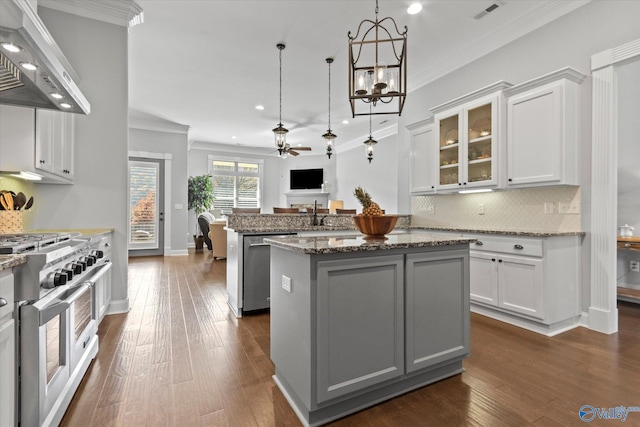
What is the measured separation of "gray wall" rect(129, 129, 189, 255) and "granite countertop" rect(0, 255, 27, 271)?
6.72 m

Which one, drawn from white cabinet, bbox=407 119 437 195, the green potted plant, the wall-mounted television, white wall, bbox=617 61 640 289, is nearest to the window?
the green potted plant

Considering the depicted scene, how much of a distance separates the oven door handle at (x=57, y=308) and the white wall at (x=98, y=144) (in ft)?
5.73

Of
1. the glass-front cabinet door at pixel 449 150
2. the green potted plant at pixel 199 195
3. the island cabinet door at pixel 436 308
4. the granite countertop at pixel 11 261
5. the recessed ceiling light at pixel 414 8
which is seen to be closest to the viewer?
the granite countertop at pixel 11 261

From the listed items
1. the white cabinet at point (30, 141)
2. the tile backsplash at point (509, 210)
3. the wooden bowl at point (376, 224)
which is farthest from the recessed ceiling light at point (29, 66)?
the tile backsplash at point (509, 210)

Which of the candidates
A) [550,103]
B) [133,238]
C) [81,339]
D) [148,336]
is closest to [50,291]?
[81,339]

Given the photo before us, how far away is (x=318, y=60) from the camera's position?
14.1 ft

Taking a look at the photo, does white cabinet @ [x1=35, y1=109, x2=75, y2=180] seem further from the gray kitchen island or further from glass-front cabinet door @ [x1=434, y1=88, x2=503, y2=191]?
glass-front cabinet door @ [x1=434, y1=88, x2=503, y2=191]

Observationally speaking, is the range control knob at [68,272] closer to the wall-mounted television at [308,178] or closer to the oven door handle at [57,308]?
the oven door handle at [57,308]

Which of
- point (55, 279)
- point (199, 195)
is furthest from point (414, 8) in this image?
point (199, 195)

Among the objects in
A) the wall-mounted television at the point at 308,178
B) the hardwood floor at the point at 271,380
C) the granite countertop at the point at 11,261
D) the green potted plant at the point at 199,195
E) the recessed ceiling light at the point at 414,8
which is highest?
the recessed ceiling light at the point at 414,8

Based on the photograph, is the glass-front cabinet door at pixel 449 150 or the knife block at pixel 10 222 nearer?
the knife block at pixel 10 222

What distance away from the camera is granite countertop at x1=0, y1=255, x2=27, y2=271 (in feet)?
3.45

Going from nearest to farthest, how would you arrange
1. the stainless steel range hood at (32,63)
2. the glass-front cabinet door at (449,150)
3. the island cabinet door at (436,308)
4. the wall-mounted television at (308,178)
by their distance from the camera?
the stainless steel range hood at (32,63) < the island cabinet door at (436,308) < the glass-front cabinet door at (449,150) < the wall-mounted television at (308,178)

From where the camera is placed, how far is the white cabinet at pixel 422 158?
13.3 ft
